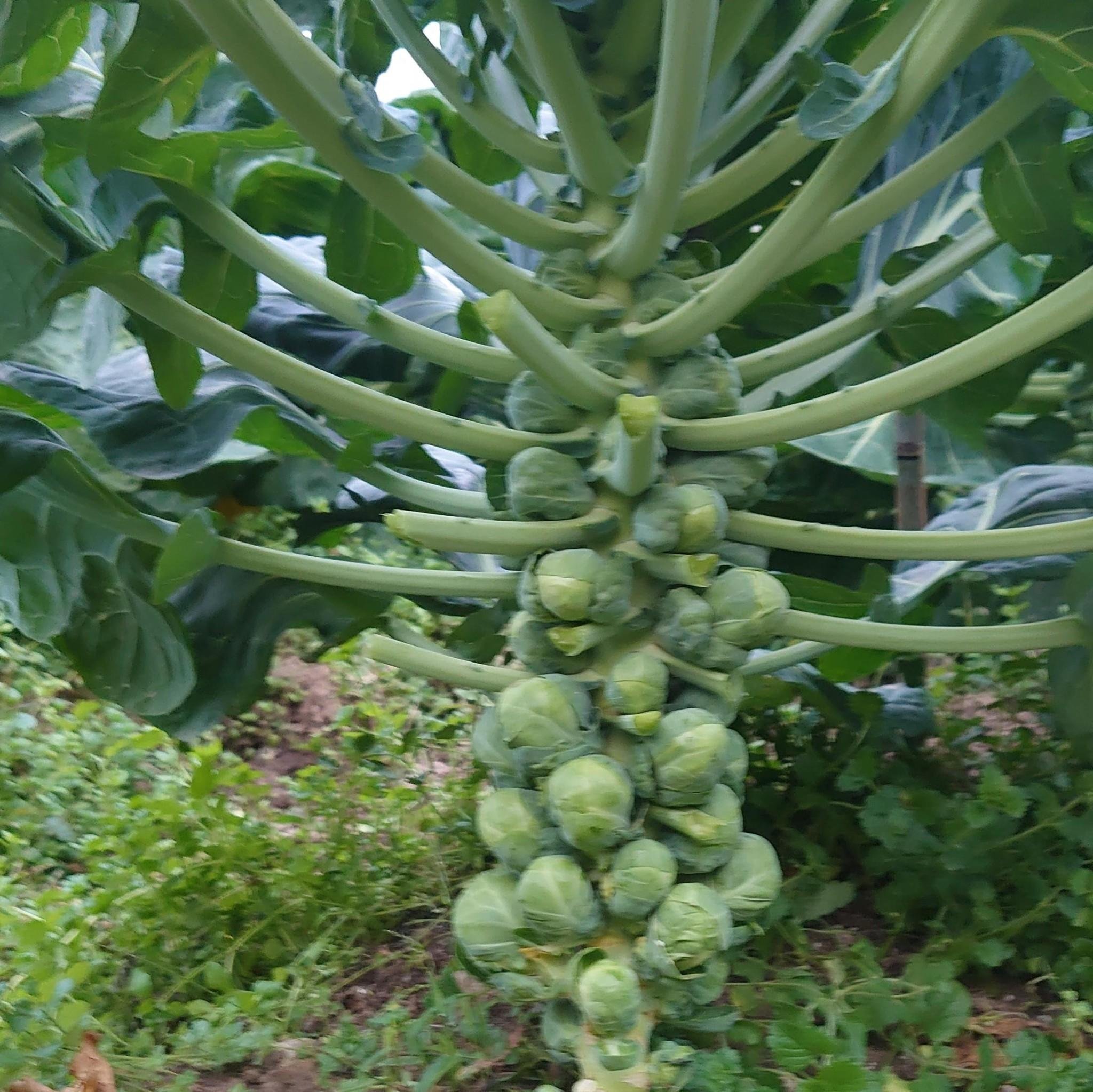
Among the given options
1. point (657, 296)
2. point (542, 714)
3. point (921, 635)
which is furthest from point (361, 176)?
point (921, 635)

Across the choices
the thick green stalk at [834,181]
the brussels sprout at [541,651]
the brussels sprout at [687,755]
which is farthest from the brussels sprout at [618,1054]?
the thick green stalk at [834,181]

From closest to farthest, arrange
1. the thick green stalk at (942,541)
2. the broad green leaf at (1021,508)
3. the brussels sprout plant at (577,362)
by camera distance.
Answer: the brussels sprout plant at (577,362), the thick green stalk at (942,541), the broad green leaf at (1021,508)

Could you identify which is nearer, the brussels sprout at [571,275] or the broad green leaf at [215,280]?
the brussels sprout at [571,275]

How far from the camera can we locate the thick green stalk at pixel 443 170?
0.94 meters

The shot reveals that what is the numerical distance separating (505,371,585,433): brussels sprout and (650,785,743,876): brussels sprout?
0.42m

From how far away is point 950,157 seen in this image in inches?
41.6

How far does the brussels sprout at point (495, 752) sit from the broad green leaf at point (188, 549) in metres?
0.36

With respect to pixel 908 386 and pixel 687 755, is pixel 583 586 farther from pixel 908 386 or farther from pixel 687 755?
pixel 908 386

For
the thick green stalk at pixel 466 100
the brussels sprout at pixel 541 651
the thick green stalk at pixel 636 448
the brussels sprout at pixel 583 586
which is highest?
the thick green stalk at pixel 466 100

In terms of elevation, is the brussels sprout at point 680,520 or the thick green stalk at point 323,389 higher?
the thick green stalk at point 323,389

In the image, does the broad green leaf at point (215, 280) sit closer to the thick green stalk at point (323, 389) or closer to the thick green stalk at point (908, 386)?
the thick green stalk at point (323, 389)

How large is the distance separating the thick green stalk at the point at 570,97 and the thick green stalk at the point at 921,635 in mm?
554

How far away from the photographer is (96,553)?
1308 mm

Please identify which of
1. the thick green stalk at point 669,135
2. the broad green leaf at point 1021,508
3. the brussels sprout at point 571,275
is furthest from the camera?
the broad green leaf at point 1021,508
